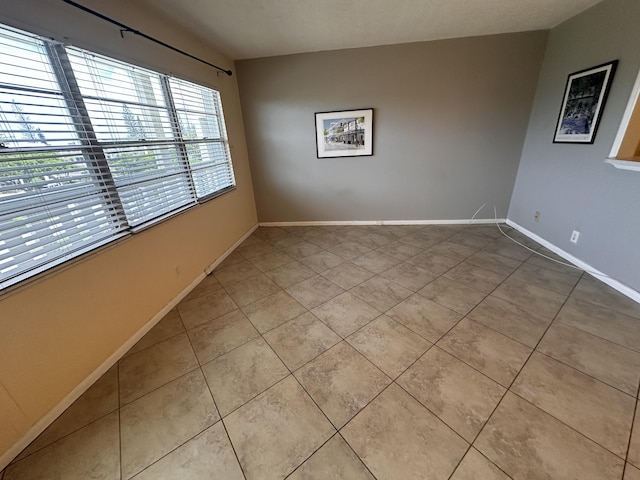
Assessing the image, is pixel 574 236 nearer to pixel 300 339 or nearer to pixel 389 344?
pixel 389 344

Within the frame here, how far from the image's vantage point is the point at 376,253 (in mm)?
3115

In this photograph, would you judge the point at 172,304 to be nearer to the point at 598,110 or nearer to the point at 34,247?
the point at 34,247

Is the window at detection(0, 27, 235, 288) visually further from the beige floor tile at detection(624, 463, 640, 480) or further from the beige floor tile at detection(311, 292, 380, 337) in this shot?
the beige floor tile at detection(624, 463, 640, 480)

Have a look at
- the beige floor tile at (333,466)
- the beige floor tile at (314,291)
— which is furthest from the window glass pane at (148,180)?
the beige floor tile at (333,466)

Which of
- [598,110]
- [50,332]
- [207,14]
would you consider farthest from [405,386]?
[207,14]

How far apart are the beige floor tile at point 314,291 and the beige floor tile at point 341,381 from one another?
583mm

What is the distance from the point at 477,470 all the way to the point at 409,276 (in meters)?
1.64

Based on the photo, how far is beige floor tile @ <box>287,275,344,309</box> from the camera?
7.47 feet

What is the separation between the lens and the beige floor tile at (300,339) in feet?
5.57

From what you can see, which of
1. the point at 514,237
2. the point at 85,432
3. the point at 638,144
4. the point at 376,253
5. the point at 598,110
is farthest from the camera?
the point at 514,237

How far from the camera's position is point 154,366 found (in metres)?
1.69

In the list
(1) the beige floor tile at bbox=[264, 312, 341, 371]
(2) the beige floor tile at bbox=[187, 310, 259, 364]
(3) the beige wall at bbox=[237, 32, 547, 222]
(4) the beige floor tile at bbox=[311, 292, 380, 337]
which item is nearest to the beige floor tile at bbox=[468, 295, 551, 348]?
(4) the beige floor tile at bbox=[311, 292, 380, 337]

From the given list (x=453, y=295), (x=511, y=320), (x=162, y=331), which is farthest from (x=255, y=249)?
(x=511, y=320)

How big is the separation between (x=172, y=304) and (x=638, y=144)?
4179 millimetres
